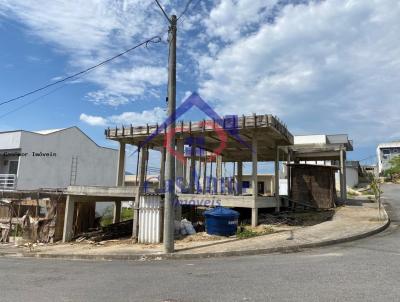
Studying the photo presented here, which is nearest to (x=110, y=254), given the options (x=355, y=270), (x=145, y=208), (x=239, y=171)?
(x=145, y=208)

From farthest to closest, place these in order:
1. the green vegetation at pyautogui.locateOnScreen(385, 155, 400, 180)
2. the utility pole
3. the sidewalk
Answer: the green vegetation at pyautogui.locateOnScreen(385, 155, 400, 180), the utility pole, the sidewalk

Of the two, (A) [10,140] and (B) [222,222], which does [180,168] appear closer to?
(B) [222,222]

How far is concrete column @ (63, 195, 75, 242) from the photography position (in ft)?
67.4

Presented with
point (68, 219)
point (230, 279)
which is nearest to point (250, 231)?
point (230, 279)

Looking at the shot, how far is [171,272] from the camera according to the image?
9.24 meters

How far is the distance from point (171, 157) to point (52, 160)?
24211mm

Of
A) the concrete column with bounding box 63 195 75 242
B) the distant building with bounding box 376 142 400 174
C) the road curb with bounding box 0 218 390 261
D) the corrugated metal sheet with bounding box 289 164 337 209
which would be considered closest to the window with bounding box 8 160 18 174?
the concrete column with bounding box 63 195 75 242

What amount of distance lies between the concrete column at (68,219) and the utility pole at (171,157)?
32.8ft

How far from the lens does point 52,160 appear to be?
110 ft

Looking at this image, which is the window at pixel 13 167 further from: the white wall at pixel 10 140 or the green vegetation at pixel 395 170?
the green vegetation at pixel 395 170

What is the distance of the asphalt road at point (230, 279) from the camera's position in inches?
257

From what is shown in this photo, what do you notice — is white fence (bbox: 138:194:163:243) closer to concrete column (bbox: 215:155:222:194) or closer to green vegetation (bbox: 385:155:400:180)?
concrete column (bbox: 215:155:222:194)

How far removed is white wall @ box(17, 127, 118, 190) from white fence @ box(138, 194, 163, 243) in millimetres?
17964

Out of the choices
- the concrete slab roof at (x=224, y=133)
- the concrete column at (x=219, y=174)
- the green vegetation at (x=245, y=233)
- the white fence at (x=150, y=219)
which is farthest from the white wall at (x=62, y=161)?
the green vegetation at (x=245, y=233)
